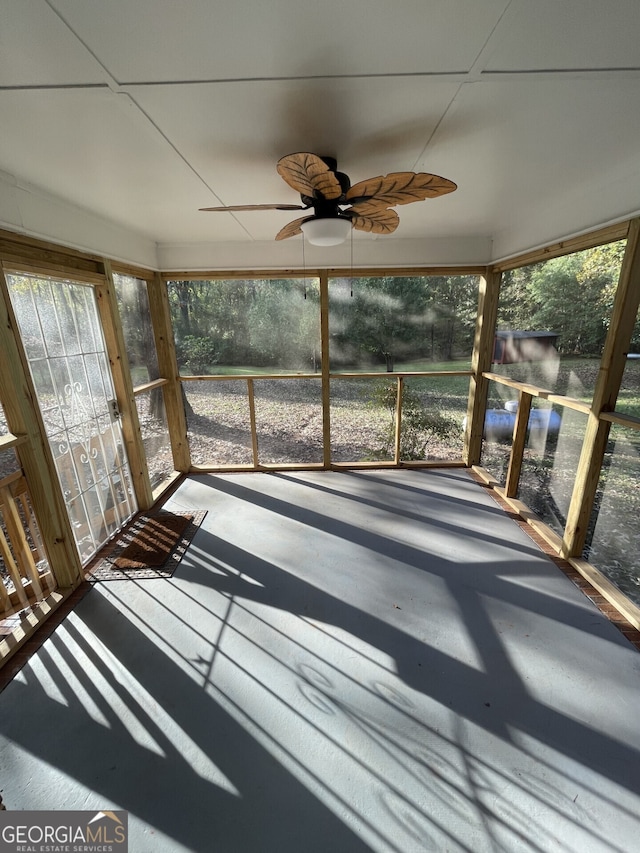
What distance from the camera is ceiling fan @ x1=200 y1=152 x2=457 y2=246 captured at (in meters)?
1.35

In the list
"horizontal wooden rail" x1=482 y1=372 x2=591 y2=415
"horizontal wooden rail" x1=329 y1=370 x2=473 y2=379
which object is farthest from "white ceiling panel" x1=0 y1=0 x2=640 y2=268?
"horizontal wooden rail" x1=329 y1=370 x2=473 y2=379

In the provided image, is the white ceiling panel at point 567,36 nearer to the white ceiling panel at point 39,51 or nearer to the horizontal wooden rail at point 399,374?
the white ceiling panel at point 39,51

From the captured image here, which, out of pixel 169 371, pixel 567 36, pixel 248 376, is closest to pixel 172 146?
pixel 567 36

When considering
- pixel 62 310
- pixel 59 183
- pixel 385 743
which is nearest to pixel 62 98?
pixel 59 183

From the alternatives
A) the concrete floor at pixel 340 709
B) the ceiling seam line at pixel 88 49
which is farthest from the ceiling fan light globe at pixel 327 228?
the concrete floor at pixel 340 709

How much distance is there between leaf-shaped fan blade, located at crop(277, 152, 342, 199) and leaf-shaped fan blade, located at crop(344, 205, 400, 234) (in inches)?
7.7

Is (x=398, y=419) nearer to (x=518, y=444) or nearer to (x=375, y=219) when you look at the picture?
(x=518, y=444)

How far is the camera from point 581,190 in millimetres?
2273

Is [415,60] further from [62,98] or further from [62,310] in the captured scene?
[62,310]

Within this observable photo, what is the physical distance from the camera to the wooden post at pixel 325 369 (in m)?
3.76

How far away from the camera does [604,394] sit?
2.24 metres

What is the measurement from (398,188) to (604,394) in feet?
6.20

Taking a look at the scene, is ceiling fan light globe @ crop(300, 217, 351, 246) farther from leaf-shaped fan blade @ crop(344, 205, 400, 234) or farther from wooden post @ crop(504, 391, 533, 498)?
wooden post @ crop(504, 391, 533, 498)

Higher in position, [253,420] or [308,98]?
[308,98]
